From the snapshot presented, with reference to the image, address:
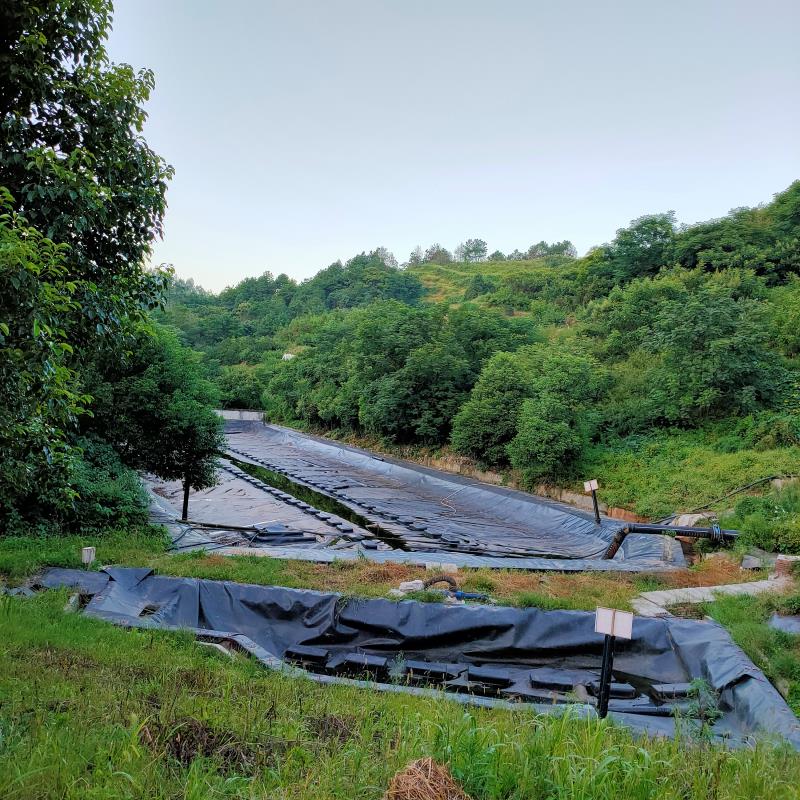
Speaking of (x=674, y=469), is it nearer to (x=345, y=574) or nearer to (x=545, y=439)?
(x=545, y=439)

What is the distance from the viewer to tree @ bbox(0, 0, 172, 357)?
11.5ft

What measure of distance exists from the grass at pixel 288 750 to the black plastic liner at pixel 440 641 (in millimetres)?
1426

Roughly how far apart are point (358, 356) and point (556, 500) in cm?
1165

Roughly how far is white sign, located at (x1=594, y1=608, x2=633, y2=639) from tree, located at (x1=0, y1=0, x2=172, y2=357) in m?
4.11

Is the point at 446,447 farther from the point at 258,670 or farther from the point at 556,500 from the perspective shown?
the point at 258,670

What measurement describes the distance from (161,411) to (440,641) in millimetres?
6460

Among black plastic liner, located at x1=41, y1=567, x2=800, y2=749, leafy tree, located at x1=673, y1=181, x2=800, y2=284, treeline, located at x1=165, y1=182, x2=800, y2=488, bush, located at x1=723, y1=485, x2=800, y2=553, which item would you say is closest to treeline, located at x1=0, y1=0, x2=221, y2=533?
black plastic liner, located at x1=41, y1=567, x2=800, y2=749

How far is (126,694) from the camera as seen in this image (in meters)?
3.06

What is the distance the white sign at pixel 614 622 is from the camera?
349 centimetres

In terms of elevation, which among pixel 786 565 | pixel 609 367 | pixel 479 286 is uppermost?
pixel 479 286

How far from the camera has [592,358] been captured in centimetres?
1725

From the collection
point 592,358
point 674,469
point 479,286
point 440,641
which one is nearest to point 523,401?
point 592,358

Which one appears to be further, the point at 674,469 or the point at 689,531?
the point at 674,469

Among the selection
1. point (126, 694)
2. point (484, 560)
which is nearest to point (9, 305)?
point (126, 694)
